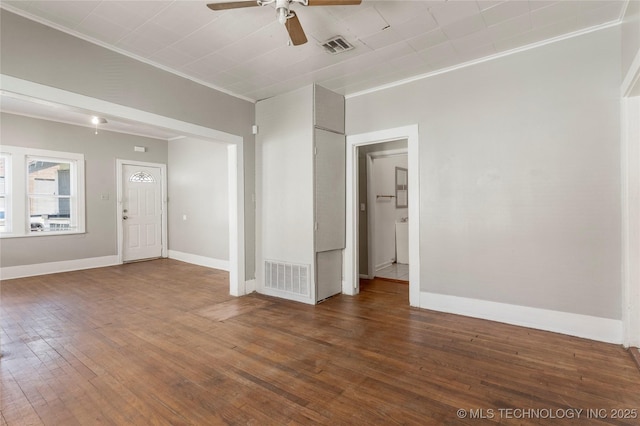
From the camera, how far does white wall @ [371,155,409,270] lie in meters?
6.04

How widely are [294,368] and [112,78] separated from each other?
11.1 ft

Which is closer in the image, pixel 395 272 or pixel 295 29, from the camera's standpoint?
pixel 295 29

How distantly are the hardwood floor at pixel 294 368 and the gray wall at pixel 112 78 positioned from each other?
5.53ft

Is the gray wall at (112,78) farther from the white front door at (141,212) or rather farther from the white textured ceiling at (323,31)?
the white front door at (141,212)

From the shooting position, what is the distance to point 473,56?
329 cm

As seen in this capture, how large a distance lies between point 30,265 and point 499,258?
768 cm

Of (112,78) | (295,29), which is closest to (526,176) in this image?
(295,29)

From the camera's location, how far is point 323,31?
2824mm

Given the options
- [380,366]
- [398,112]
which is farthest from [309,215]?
[380,366]

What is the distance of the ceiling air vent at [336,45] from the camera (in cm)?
297

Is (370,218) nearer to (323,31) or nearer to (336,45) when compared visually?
(336,45)

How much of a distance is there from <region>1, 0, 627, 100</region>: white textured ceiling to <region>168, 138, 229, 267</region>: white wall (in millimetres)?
2794

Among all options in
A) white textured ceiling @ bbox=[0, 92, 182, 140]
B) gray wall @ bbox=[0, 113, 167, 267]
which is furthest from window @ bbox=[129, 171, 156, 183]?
white textured ceiling @ bbox=[0, 92, 182, 140]

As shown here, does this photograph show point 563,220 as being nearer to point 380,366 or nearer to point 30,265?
point 380,366
